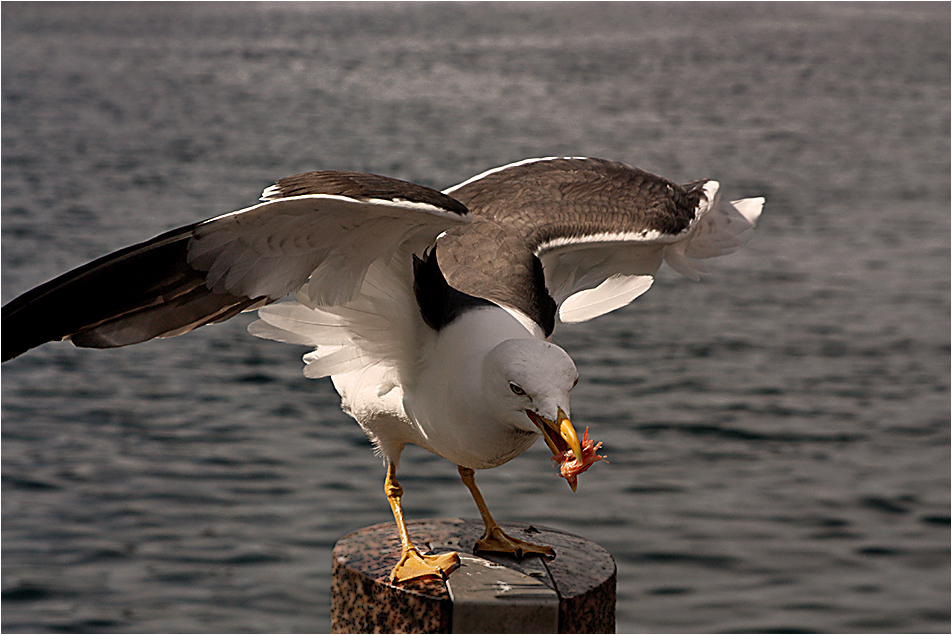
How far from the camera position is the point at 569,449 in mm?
3670

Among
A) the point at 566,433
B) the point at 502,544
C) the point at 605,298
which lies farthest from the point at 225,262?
the point at 605,298

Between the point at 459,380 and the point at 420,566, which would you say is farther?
the point at 459,380

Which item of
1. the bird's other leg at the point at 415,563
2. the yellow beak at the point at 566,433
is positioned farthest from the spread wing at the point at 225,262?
the bird's other leg at the point at 415,563

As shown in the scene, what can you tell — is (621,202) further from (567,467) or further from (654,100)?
(654,100)

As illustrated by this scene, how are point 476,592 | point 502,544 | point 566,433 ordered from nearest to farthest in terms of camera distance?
point 566,433 < point 476,592 < point 502,544

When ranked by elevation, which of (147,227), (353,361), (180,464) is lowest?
(180,464)

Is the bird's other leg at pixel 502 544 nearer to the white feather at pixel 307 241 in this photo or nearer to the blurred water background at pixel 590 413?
the white feather at pixel 307 241

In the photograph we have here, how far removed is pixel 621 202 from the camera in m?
5.38

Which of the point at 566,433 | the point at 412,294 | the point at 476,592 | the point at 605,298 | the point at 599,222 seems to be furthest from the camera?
the point at 605,298

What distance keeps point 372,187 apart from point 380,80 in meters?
34.5

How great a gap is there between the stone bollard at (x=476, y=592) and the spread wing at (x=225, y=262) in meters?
1.01

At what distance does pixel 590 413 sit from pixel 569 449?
8039 mm

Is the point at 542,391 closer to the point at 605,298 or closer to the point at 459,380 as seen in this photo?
the point at 459,380

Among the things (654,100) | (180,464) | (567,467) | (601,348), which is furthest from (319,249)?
(654,100)
